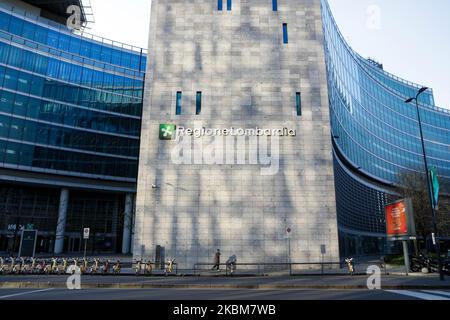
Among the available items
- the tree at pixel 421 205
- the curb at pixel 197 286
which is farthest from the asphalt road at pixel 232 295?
the tree at pixel 421 205

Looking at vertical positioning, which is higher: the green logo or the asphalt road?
the green logo

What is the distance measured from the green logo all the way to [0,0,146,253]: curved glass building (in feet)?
122

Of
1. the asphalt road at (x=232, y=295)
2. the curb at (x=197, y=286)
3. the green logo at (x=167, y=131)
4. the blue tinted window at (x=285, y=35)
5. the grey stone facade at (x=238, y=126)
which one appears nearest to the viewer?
the asphalt road at (x=232, y=295)

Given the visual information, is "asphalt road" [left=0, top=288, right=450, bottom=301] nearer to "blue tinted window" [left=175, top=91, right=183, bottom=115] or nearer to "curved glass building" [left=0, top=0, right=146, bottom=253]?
"blue tinted window" [left=175, top=91, right=183, bottom=115]

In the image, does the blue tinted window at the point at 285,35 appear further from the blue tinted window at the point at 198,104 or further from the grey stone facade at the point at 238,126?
the blue tinted window at the point at 198,104

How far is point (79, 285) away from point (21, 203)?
50182mm

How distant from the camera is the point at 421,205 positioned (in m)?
40.2

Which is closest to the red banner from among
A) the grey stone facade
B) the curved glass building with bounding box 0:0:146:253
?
the grey stone facade

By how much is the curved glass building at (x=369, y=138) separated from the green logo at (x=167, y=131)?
21057 mm

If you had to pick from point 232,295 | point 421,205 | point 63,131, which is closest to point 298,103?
point 421,205

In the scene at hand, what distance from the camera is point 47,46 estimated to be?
61.6 m

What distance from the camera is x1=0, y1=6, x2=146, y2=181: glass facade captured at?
185 ft

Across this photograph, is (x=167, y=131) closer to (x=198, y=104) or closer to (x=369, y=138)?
(x=198, y=104)

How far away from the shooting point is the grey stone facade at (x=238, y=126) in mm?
29109
